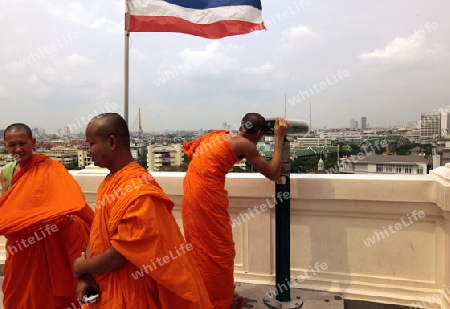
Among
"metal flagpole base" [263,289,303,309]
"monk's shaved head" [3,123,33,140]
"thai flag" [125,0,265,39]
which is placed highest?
"thai flag" [125,0,265,39]

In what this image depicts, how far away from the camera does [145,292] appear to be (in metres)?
1.71

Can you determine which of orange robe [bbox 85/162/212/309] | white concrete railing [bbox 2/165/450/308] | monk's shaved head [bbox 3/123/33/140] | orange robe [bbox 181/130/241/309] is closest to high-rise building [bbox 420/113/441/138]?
white concrete railing [bbox 2/165/450/308]

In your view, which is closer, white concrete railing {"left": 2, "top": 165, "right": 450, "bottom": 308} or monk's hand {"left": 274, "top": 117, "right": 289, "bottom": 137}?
monk's hand {"left": 274, "top": 117, "right": 289, "bottom": 137}

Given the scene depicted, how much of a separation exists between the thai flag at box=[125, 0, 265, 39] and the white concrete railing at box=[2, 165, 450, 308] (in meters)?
2.27

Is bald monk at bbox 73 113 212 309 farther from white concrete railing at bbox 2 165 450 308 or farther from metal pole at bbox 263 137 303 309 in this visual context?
white concrete railing at bbox 2 165 450 308

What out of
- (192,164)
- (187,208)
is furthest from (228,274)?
(192,164)

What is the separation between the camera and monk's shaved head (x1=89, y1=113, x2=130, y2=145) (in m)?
1.76

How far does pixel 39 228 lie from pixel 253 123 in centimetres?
179

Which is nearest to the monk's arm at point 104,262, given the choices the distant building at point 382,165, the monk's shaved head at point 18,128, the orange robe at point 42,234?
the orange robe at point 42,234

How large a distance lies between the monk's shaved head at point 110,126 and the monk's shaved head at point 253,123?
119cm

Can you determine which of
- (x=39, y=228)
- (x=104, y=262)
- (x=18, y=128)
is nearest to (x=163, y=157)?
(x=18, y=128)

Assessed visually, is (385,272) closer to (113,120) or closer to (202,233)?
(202,233)

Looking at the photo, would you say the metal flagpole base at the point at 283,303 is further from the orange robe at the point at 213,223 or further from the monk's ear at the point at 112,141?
the monk's ear at the point at 112,141

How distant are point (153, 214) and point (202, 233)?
121 centimetres
